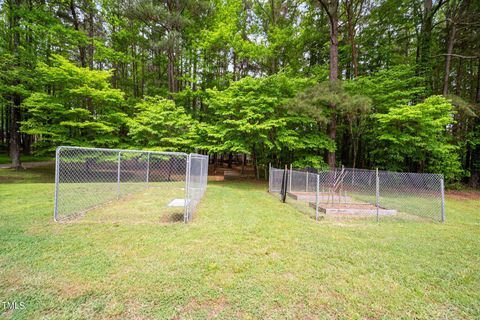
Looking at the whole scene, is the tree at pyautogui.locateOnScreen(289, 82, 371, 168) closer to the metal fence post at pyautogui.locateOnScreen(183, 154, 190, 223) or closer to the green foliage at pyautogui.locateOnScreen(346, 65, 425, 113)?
the green foliage at pyautogui.locateOnScreen(346, 65, 425, 113)

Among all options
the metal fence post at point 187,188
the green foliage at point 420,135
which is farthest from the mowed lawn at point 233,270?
the green foliage at point 420,135

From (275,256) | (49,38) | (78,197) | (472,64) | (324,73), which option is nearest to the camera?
(275,256)

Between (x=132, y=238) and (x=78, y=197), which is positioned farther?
(x=78, y=197)

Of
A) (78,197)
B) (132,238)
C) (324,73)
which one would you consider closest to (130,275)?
(132,238)

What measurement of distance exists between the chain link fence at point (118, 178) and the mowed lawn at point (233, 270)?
51.6 inches

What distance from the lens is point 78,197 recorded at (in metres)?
7.06

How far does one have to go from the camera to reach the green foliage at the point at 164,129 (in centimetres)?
1170

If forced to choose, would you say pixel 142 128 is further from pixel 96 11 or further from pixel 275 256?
pixel 96 11

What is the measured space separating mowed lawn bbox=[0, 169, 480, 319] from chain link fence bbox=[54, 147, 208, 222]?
131 cm

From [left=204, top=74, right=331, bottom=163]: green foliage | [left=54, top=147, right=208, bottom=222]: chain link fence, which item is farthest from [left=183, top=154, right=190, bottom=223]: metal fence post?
[left=204, top=74, right=331, bottom=163]: green foliage

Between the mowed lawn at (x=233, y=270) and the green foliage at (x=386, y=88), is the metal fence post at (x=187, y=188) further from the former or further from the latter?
the green foliage at (x=386, y=88)

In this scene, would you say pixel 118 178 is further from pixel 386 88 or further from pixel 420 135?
pixel 386 88

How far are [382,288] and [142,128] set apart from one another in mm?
11948

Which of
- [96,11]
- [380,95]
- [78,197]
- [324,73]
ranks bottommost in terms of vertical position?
[78,197]
